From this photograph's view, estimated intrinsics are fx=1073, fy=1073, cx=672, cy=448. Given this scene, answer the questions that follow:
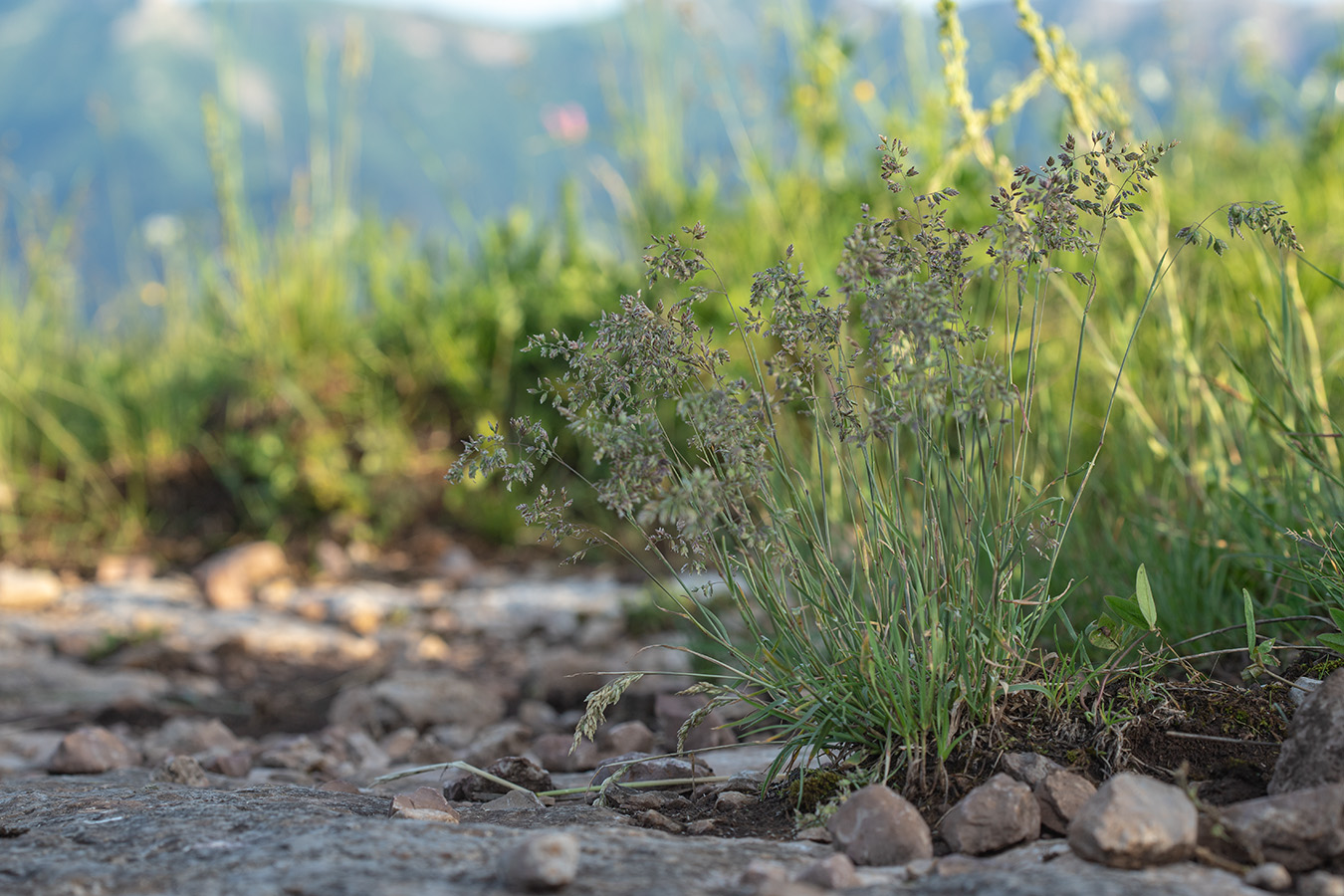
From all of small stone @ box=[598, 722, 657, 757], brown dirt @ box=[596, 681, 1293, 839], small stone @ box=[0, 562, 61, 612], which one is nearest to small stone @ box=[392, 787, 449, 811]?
brown dirt @ box=[596, 681, 1293, 839]

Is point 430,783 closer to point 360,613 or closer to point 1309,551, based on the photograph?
point 1309,551

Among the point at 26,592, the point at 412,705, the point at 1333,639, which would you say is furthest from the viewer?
the point at 26,592

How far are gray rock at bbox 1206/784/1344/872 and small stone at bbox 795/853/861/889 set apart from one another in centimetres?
42

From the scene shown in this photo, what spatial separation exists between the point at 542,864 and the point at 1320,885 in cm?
80

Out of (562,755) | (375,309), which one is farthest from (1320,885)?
(375,309)

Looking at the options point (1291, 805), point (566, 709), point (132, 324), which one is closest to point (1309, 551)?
point (1291, 805)

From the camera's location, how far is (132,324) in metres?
6.77

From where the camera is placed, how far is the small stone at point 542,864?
1.12 metres

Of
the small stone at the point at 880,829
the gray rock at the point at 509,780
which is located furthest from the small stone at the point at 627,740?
the small stone at the point at 880,829

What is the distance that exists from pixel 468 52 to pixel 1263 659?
110 ft

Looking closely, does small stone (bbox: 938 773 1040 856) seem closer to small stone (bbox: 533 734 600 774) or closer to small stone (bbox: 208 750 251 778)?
small stone (bbox: 533 734 600 774)

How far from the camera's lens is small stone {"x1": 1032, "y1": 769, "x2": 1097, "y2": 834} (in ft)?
4.35

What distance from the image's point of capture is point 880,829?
1.31m

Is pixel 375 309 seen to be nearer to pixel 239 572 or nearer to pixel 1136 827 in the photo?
pixel 239 572
